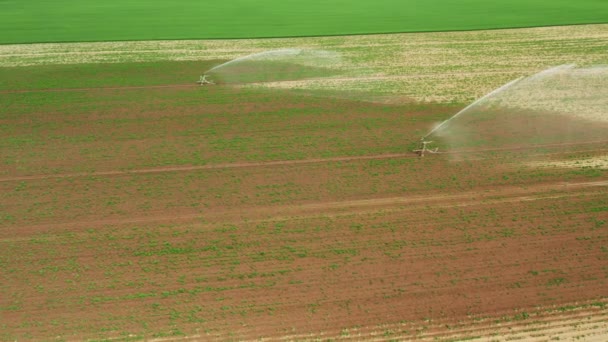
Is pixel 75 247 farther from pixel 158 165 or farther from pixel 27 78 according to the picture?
pixel 27 78

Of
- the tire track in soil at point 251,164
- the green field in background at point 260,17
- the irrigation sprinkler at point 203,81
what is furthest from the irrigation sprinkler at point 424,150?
the green field in background at point 260,17

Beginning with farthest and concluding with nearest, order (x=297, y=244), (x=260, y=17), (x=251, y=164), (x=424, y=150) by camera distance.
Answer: (x=260, y=17) → (x=424, y=150) → (x=251, y=164) → (x=297, y=244)

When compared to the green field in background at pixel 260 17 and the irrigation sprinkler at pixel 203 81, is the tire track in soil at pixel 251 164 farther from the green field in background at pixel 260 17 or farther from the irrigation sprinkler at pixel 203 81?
the green field in background at pixel 260 17

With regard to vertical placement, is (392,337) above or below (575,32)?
below

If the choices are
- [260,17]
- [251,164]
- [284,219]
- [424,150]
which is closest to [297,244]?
[284,219]

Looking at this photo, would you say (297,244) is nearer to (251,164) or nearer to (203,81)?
(251,164)

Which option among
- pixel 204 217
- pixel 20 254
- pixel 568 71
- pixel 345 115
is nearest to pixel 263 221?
pixel 204 217

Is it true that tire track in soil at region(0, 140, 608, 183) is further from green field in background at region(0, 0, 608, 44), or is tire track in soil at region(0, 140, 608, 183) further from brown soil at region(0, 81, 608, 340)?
green field in background at region(0, 0, 608, 44)
